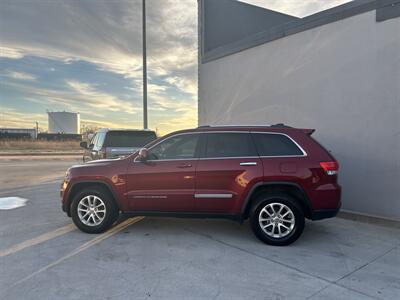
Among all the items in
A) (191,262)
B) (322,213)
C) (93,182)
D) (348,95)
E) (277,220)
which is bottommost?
(191,262)

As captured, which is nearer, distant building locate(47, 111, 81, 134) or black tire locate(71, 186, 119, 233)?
black tire locate(71, 186, 119, 233)

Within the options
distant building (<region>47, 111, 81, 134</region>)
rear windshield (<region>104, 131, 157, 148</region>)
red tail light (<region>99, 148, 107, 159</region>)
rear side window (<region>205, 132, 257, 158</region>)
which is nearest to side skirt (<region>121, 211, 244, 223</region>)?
rear side window (<region>205, 132, 257, 158</region>)

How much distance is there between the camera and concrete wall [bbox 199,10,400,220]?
5746 millimetres

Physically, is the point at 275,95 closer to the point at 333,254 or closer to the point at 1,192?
the point at 333,254

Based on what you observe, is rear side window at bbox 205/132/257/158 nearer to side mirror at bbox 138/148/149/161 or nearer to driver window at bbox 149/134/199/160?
driver window at bbox 149/134/199/160

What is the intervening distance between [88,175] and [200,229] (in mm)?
2114

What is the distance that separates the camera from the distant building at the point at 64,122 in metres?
67.7

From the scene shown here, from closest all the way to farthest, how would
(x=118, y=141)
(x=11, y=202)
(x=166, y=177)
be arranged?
(x=166, y=177)
(x=11, y=202)
(x=118, y=141)

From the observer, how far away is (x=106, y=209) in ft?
16.9

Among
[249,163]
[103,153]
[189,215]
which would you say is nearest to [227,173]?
[249,163]

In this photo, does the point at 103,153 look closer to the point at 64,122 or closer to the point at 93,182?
the point at 93,182

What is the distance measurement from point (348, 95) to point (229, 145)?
3.05 m

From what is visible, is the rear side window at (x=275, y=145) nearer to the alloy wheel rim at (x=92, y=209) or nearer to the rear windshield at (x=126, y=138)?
the alloy wheel rim at (x=92, y=209)

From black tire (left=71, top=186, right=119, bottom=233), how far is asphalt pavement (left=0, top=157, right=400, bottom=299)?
175mm
